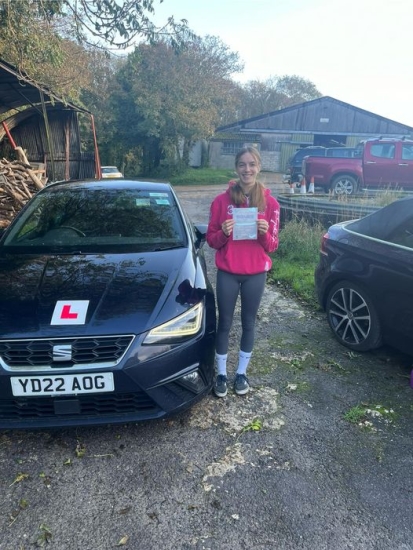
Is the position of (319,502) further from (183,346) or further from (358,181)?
(358,181)

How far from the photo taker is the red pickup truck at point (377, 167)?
1335 centimetres

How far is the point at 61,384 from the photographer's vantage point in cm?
221

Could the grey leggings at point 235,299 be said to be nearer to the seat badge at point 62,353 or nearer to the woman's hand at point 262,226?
the woman's hand at point 262,226

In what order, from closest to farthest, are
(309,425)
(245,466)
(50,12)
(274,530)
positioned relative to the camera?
(274,530), (245,466), (309,425), (50,12)

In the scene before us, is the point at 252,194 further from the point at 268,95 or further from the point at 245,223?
the point at 268,95

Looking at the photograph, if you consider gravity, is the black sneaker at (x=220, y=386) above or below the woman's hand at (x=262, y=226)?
below

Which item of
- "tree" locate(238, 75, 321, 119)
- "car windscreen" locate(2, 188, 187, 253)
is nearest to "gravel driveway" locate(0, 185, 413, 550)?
"car windscreen" locate(2, 188, 187, 253)

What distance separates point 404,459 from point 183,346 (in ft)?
4.94

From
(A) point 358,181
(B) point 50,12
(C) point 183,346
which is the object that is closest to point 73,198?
(C) point 183,346

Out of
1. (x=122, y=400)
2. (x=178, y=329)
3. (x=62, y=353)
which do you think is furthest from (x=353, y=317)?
(x=62, y=353)

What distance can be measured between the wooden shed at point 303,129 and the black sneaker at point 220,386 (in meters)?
28.9

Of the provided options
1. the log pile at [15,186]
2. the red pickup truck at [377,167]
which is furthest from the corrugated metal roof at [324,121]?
the log pile at [15,186]

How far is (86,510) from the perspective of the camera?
6.76 ft

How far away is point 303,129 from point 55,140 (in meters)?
22.8
